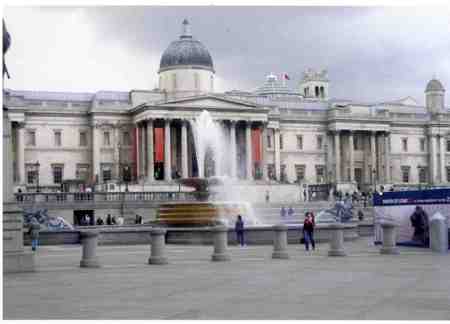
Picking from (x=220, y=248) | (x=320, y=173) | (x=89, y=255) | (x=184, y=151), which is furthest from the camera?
(x=320, y=173)

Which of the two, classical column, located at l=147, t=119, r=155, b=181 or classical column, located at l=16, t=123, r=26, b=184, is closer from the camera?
classical column, located at l=16, t=123, r=26, b=184

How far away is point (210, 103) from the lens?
9188 cm

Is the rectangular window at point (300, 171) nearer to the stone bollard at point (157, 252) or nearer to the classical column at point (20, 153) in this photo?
the classical column at point (20, 153)

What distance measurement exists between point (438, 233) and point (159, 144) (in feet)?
204

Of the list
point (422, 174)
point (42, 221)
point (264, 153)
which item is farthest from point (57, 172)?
point (42, 221)

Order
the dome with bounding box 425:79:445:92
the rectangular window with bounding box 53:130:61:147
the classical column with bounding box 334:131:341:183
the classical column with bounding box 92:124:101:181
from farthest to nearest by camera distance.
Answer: the dome with bounding box 425:79:445:92 < the classical column with bounding box 334:131:341:183 < the rectangular window with bounding box 53:130:61:147 < the classical column with bounding box 92:124:101:181

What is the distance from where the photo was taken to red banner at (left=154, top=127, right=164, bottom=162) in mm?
90250

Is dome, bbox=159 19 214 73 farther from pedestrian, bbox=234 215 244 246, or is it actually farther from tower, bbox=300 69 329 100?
pedestrian, bbox=234 215 244 246

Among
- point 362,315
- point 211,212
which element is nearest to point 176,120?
Result: point 211,212

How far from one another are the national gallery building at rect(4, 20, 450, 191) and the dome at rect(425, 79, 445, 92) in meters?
13.3

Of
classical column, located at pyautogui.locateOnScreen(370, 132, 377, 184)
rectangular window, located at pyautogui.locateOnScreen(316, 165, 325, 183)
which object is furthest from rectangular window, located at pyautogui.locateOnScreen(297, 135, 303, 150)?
classical column, located at pyautogui.locateOnScreen(370, 132, 377, 184)

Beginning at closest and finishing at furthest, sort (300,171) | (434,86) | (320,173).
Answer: (300,171) < (320,173) < (434,86)

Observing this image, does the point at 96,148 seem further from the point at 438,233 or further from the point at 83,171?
the point at 438,233

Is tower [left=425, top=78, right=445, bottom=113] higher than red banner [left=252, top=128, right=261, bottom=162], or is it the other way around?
tower [left=425, top=78, right=445, bottom=113]
